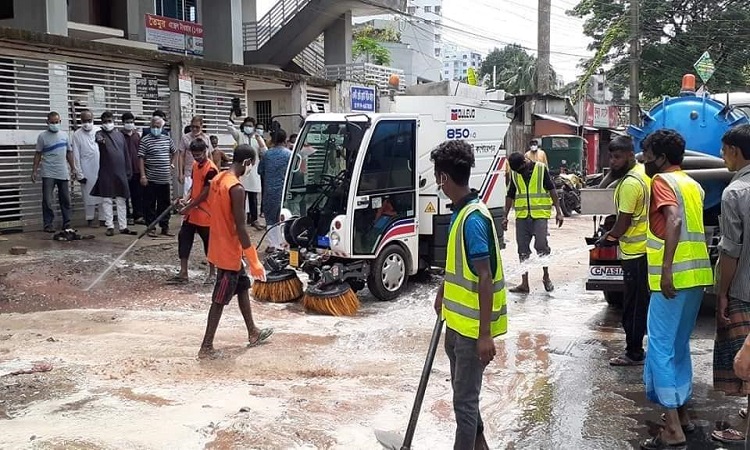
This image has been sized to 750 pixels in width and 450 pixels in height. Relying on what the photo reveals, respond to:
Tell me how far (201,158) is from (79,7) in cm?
1595

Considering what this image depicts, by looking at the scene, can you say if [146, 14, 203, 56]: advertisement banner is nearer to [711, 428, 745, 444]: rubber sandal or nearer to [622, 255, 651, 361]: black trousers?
[622, 255, 651, 361]: black trousers

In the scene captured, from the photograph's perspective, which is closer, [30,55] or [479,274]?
[479,274]

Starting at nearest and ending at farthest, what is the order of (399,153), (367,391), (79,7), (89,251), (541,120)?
(367,391)
(399,153)
(89,251)
(79,7)
(541,120)

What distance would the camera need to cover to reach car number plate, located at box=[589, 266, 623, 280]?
287 inches

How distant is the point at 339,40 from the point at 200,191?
19407 millimetres

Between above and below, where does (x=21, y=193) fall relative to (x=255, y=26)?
below

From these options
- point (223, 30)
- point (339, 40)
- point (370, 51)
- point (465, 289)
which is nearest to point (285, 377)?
point (465, 289)

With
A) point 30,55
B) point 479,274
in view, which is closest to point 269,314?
point 479,274

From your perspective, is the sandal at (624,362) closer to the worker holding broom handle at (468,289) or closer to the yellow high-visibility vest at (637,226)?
the yellow high-visibility vest at (637,226)

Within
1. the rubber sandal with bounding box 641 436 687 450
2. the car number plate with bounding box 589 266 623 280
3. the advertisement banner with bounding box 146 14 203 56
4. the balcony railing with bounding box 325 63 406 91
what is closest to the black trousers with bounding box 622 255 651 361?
the car number plate with bounding box 589 266 623 280

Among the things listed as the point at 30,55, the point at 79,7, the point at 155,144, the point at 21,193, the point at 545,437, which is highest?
the point at 79,7

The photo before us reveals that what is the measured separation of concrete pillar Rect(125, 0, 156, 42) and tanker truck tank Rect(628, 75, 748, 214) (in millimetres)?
16506

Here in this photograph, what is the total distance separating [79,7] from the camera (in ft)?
67.5

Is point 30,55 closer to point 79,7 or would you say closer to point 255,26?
point 79,7
